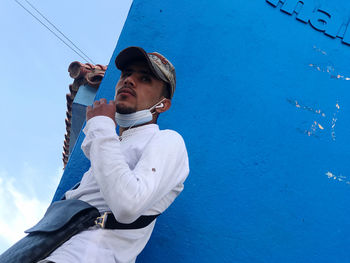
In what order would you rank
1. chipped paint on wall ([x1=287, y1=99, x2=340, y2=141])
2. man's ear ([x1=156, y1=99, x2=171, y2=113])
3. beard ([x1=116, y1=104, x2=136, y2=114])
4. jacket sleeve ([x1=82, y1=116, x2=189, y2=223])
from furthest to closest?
chipped paint on wall ([x1=287, y1=99, x2=340, y2=141]), man's ear ([x1=156, y1=99, x2=171, y2=113]), beard ([x1=116, y1=104, x2=136, y2=114]), jacket sleeve ([x1=82, y1=116, x2=189, y2=223])

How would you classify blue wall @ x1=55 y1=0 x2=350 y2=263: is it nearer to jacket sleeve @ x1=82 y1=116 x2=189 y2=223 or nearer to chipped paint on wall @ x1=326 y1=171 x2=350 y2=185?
chipped paint on wall @ x1=326 y1=171 x2=350 y2=185

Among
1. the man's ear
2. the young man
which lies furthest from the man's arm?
the man's ear

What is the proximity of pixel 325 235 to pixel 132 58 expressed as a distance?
156cm

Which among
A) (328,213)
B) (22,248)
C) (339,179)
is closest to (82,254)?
(22,248)

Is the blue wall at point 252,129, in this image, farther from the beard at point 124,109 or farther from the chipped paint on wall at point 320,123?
the beard at point 124,109

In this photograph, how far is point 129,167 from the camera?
1405 millimetres

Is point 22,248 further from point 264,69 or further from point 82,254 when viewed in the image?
point 264,69

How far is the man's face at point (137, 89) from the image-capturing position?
159 cm

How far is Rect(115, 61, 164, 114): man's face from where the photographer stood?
1594mm

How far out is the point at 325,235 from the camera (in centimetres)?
205

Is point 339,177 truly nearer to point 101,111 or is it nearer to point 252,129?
point 252,129

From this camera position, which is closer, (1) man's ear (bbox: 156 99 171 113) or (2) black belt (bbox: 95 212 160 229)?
(2) black belt (bbox: 95 212 160 229)

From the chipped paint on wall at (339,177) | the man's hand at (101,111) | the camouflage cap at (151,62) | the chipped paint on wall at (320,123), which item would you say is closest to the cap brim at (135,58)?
the camouflage cap at (151,62)

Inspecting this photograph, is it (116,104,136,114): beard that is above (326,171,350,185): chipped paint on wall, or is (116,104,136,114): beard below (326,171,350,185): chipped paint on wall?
above
